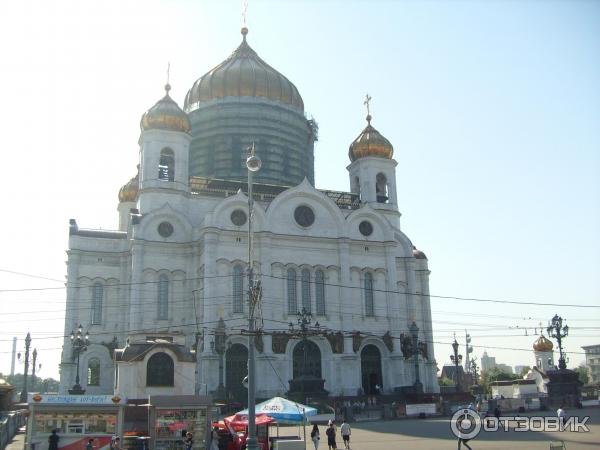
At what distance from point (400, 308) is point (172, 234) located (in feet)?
58.7

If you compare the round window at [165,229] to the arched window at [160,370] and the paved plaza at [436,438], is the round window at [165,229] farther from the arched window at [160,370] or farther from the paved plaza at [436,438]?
the paved plaza at [436,438]

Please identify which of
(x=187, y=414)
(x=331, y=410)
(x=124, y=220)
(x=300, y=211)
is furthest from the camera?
(x=124, y=220)

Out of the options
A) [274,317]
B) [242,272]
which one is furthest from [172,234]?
[274,317]

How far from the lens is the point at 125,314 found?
45844 millimetres

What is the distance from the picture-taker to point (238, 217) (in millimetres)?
46500

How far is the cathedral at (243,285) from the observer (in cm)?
4388

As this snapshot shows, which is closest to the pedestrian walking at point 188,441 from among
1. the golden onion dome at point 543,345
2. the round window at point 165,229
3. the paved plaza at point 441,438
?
the paved plaza at point 441,438

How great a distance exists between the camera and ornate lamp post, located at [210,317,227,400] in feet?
130

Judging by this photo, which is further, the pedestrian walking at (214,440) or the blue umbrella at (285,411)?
the blue umbrella at (285,411)

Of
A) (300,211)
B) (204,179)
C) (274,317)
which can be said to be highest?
(204,179)

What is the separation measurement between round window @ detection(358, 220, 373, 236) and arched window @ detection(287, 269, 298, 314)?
6.68 metres

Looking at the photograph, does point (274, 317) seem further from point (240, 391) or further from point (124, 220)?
point (124, 220)

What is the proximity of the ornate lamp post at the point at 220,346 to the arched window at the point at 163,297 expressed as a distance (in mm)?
4635

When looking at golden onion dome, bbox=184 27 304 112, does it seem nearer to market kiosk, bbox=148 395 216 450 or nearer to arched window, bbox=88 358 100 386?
arched window, bbox=88 358 100 386
